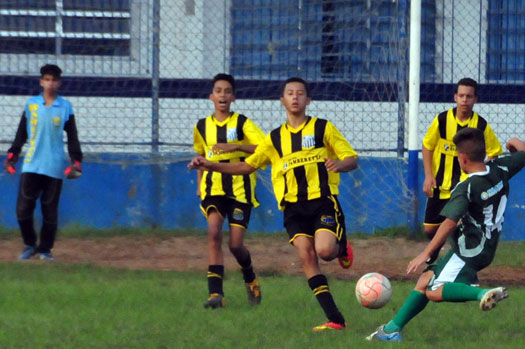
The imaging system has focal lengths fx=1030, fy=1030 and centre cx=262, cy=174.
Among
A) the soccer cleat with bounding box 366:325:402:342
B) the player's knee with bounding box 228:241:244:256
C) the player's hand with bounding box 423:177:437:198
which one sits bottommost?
the soccer cleat with bounding box 366:325:402:342

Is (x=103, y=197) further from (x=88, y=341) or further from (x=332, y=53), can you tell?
(x=88, y=341)

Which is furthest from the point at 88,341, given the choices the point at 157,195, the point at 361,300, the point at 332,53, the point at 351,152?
the point at 332,53

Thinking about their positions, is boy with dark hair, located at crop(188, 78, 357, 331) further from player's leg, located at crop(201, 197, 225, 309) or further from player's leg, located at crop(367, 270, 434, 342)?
player's leg, located at crop(201, 197, 225, 309)

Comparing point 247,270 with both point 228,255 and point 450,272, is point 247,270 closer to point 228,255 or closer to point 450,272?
point 450,272

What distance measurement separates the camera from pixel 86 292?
8.20 m

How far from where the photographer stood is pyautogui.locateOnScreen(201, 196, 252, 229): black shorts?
26.7 feet

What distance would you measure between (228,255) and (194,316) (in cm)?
379

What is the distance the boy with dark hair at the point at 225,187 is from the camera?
26.0 ft

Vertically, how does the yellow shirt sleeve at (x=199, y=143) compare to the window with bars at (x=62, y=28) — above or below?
below

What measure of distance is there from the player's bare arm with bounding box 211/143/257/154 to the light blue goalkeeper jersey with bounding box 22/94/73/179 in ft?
8.73

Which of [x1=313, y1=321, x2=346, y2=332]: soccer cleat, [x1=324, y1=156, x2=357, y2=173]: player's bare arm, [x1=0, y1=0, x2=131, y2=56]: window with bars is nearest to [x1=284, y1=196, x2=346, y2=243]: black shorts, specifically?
[x1=324, y1=156, x2=357, y2=173]: player's bare arm

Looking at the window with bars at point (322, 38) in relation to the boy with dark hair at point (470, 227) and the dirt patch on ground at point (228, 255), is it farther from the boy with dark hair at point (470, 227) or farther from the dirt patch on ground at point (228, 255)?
the boy with dark hair at point (470, 227)

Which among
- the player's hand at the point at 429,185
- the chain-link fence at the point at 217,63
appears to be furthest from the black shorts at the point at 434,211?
the chain-link fence at the point at 217,63

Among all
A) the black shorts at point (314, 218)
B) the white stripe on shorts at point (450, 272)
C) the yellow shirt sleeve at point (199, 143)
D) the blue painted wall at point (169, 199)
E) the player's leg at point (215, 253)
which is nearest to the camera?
the white stripe on shorts at point (450, 272)
